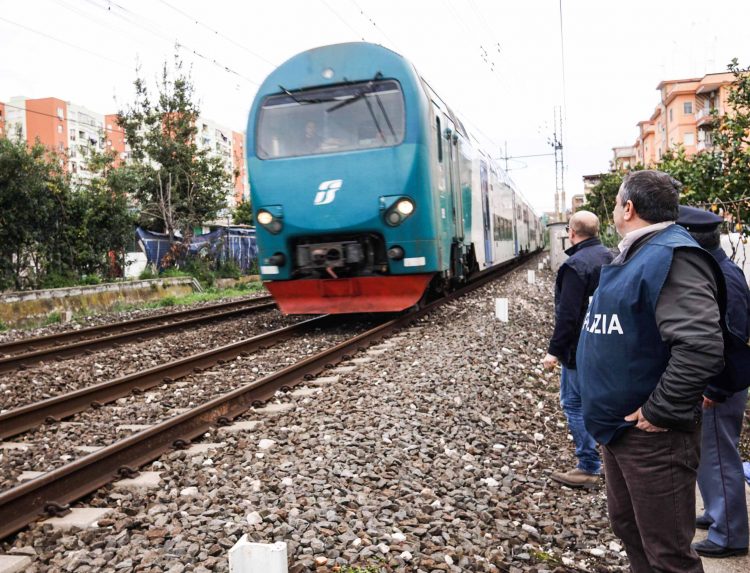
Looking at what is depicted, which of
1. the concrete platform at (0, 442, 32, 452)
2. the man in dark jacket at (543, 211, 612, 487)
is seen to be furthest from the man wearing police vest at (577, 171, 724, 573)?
the concrete platform at (0, 442, 32, 452)

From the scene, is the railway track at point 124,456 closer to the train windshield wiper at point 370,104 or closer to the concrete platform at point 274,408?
the concrete platform at point 274,408

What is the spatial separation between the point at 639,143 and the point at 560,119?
4066 cm

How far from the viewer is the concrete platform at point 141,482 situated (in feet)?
12.9

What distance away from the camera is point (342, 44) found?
9195 mm

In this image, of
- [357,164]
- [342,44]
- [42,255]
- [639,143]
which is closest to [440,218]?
[357,164]

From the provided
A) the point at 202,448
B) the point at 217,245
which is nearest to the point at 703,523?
the point at 202,448

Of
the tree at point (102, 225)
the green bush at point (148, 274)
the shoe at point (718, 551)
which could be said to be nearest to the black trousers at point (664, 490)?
the shoe at point (718, 551)

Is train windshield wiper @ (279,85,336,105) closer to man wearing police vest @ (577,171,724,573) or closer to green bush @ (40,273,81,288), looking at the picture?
man wearing police vest @ (577,171,724,573)

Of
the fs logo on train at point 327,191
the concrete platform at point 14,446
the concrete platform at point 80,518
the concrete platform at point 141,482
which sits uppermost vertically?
the fs logo on train at point 327,191

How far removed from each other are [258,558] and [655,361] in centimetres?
154

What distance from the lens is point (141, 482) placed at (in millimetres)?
3990

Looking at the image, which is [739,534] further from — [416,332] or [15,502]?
[416,332]

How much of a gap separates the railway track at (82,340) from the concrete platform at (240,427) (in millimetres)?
3739

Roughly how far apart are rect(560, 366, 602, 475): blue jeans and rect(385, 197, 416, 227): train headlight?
4706mm
